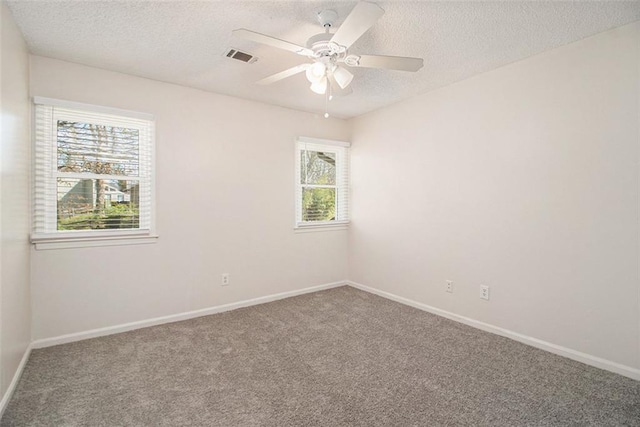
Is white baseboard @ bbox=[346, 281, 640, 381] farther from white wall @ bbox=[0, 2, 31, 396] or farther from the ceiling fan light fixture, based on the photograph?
white wall @ bbox=[0, 2, 31, 396]

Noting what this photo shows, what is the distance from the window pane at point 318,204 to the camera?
14.3ft

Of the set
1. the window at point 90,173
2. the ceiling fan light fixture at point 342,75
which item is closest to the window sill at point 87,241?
the window at point 90,173

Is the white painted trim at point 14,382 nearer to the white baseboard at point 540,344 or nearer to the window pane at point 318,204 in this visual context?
the window pane at point 318,204

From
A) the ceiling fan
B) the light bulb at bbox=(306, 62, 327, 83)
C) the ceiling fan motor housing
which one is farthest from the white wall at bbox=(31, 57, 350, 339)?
the ceiling fan motor housing

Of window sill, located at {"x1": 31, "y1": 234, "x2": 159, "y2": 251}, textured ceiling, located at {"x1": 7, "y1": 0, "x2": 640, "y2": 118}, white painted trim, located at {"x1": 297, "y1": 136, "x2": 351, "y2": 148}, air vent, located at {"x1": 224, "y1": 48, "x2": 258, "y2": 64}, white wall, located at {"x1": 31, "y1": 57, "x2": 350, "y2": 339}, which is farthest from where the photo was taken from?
white painted trim, located at {"x1": 297, "y1": 136, "x2": 351, "y2": 148}

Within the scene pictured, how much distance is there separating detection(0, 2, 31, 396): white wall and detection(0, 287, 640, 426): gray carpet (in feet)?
0.94

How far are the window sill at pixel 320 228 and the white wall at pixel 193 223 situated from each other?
100 millimetres

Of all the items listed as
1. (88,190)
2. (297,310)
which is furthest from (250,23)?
(297,310)

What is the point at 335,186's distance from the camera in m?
4.59

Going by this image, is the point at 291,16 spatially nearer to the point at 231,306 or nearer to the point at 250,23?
the point at 250,23

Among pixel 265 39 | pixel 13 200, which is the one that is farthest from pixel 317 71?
pixel 13 200

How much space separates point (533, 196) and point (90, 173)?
12.7ft

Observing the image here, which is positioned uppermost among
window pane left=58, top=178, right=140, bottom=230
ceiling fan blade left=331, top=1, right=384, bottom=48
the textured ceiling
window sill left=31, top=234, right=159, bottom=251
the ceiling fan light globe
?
the textured ceiling

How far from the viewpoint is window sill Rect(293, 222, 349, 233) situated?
4.19 m
